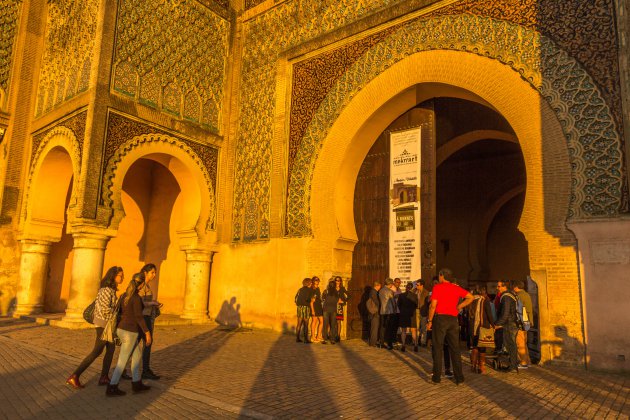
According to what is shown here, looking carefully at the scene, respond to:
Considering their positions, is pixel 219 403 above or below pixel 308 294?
below

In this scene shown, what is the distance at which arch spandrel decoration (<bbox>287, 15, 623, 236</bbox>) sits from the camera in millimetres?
6078

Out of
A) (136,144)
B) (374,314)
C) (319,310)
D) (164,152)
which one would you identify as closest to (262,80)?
(164,152)

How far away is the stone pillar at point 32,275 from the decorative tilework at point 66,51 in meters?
3.12

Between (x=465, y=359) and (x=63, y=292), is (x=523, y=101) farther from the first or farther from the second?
(x=63, y=292)

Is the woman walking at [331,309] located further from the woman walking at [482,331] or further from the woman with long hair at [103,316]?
the woman with long hair at [103,316]

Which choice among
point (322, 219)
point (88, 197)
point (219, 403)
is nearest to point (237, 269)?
point (322, 219)

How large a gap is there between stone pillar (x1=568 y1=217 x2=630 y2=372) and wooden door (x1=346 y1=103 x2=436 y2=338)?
2803mm

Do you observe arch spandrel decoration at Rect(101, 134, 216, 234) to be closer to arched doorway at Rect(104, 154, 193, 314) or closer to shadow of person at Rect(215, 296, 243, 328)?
shadow of person at Rect(215, 296, 243, 328)

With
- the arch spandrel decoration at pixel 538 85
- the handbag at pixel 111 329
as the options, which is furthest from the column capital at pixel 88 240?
the handbag at pixel 111 329

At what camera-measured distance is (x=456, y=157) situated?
14594mm

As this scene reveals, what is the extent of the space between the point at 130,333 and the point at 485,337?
12.7 feet

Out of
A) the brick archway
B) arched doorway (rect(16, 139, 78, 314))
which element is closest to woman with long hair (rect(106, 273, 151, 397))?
the brick archway

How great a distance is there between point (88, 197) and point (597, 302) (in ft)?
27.5

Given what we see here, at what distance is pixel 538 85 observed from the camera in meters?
6.75
